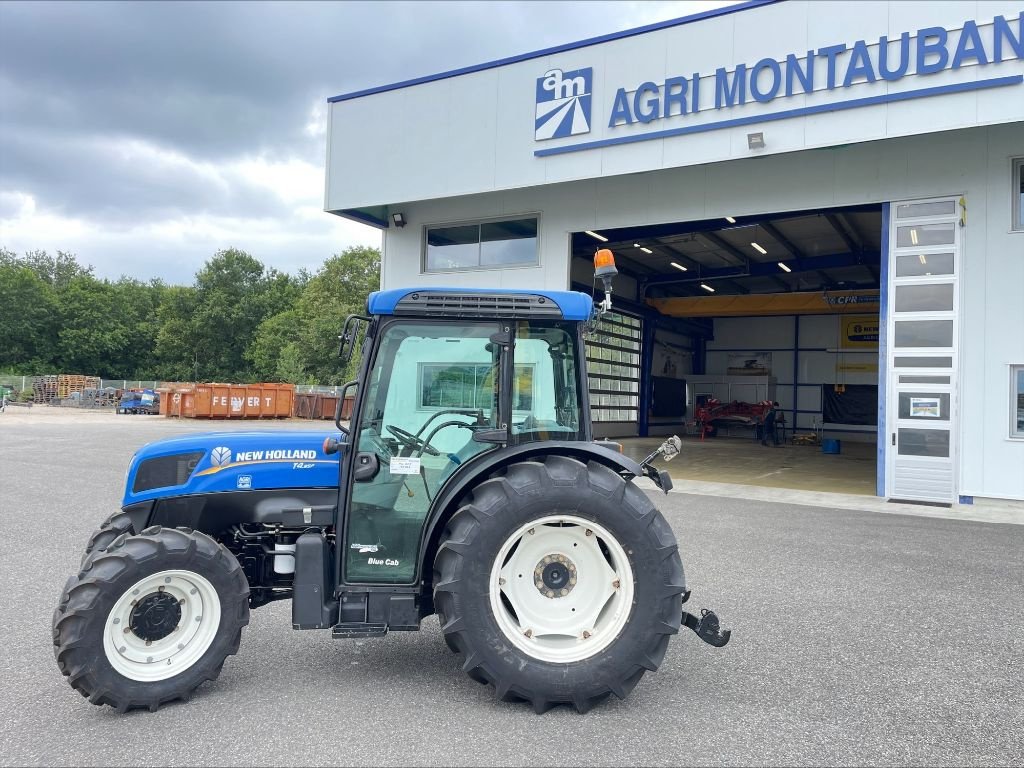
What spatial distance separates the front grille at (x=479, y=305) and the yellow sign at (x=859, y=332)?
3004cm

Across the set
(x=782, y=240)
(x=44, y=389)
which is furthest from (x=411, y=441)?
(x=44, y=389)

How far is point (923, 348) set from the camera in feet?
37.2

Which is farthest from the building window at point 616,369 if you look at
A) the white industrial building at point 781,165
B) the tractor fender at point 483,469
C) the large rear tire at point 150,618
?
the large rear tire at point 150,618

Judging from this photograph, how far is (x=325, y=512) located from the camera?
3.73 m

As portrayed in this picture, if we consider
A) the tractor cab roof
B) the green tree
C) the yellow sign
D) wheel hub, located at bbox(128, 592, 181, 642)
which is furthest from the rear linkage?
the green tree

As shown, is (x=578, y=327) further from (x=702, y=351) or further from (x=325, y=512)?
(x=702, y=351)

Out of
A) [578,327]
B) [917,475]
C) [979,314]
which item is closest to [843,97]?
[979,314]

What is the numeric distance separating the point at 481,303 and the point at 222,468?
164cm

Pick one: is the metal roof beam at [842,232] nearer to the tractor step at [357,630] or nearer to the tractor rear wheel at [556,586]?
the tractor rear wheel at [556,586]

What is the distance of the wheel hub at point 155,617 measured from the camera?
3.33 meters

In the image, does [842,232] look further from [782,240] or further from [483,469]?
[483,469]

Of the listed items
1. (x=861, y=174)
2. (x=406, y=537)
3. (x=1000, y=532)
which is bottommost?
(x=1000, y=532)

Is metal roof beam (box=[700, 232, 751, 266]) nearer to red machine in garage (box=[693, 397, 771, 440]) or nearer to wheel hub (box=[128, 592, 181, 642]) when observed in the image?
red machine in garage (box=[693, 397, 771, 440])

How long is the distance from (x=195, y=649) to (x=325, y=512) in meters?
0.87
